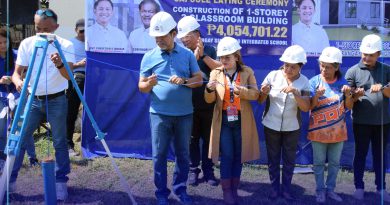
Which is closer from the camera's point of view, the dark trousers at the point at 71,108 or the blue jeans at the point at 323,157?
the blue jeans at the point at 323,157

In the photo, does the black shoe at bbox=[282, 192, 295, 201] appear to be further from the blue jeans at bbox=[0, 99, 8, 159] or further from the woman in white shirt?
the blue jeans at bbox=[0, 99, 8, 159]

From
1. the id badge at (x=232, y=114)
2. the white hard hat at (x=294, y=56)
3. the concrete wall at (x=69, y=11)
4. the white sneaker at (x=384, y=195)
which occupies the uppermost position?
the concrete wall at (x=69, y=11)

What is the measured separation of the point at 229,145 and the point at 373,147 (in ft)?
5.48

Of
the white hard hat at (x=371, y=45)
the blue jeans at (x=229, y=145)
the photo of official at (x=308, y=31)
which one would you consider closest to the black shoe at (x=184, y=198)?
the blue jeans at (x=229, y=145)

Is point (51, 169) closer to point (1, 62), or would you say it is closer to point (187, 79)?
point (187, 79)

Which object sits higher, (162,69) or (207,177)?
(162,69)

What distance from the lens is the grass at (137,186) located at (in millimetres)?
5012

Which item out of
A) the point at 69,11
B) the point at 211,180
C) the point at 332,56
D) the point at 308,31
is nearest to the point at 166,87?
the point at 211,180

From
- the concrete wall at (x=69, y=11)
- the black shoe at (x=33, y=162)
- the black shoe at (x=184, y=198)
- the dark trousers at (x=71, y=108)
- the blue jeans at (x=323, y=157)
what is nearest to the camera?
the black shoe at (x=184, y=198)

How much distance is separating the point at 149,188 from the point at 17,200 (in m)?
1.39

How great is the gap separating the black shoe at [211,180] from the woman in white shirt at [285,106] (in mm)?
788

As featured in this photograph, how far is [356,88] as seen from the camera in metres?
5.05

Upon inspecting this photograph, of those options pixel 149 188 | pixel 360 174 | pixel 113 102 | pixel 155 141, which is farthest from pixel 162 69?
pixel 360 174

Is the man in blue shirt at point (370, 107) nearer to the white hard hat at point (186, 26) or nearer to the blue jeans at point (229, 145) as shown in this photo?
the blue jeans at point (229, 145)
